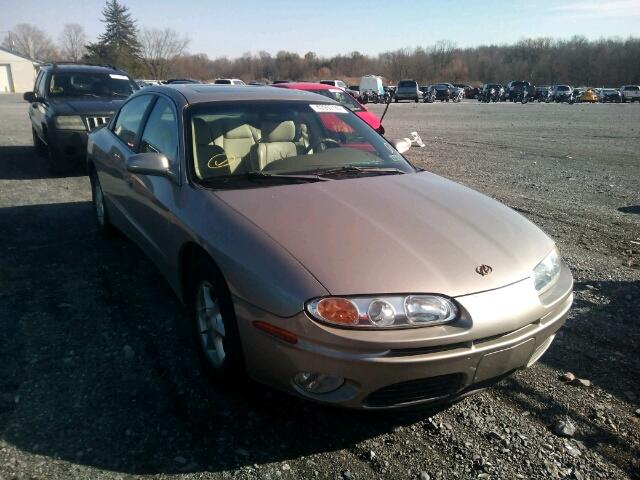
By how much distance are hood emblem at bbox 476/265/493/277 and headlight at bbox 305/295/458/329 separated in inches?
9.6

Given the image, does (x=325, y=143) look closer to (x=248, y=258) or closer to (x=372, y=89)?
(x=248, y=258)

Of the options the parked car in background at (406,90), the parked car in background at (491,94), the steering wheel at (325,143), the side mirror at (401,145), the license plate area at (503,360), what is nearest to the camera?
the license plate area at (503,360)

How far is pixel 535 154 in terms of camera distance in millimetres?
12211

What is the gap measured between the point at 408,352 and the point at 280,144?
2.04 metres

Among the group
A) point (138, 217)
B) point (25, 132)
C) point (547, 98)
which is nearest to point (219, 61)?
point (547, 98)

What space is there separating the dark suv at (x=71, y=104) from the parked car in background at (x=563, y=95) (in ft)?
169

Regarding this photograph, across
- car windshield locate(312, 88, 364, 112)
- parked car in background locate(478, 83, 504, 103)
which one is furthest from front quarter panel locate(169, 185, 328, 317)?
parked car in background locate(478, 83, 504, 103)

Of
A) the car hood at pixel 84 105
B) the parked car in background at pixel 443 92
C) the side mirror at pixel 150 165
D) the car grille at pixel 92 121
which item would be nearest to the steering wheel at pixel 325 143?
the side mirror at pixel 150 165

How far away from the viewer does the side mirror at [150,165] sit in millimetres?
3121

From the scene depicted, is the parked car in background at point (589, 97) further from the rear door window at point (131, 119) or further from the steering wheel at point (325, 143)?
the rear door window at point (131, 119)

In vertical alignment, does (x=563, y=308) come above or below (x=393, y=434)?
above

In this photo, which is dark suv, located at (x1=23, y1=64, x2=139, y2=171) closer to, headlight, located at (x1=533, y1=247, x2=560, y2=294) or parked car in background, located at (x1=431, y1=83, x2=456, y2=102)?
headlight, located at (x1=533, y1=247, x2=560, y2=294)

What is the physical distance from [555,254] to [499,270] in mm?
631

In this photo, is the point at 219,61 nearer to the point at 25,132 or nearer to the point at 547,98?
the point at 547,98
